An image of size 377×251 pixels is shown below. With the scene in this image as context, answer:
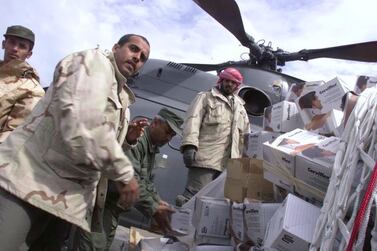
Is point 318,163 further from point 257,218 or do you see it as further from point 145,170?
point 145,170

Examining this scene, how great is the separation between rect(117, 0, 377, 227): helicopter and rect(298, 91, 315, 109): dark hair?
1409mm

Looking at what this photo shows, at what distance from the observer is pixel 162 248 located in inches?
129

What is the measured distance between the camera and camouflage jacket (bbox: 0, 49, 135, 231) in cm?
179

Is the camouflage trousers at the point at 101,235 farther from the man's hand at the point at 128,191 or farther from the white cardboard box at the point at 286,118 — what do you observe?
the white cardboard box at the point at 286,118

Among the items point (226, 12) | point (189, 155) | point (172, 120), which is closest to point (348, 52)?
point (226, 12)

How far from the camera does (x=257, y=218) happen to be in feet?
Answer: 8.86

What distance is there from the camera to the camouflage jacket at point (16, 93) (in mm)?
2707

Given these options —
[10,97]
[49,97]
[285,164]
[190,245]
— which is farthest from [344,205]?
[10,97]

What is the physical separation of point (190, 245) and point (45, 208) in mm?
1697

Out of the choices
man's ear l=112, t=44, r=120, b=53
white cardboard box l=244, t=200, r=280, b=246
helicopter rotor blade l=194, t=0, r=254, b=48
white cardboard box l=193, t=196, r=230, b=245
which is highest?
helicopter rotor blade l=194, t=0, r=254, b=48

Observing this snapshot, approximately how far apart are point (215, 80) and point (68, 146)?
4185 mm

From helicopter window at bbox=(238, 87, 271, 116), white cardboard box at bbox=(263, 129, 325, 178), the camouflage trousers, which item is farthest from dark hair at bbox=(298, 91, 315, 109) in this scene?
helicopter window at bbox=(238, 87, 271, 116)

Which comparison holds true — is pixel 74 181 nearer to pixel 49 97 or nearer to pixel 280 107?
pixel 49 97

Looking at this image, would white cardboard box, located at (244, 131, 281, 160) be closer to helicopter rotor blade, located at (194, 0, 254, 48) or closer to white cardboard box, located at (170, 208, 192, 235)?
white cardboard box, located at (170, 208, 192, 235)
